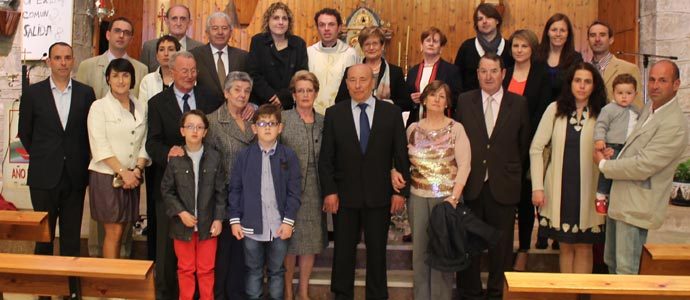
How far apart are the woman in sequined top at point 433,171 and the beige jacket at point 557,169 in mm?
404

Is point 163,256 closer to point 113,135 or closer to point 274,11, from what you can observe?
point 113,135

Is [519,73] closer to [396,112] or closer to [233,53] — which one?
[396,112]

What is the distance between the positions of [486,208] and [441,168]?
1.16 feet

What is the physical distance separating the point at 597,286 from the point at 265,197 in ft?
5.52

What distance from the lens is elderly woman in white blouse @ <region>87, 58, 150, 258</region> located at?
12.0 ft

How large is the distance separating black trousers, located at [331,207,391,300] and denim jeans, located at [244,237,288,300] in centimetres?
30

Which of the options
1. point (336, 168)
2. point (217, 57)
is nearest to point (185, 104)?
point (217, 57)

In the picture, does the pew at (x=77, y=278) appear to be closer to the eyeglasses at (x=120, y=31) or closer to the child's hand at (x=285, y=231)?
the child's hand at (x=285, y=231)

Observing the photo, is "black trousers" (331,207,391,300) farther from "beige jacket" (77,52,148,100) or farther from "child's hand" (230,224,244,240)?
"beige jacket" (77,52,148,100)

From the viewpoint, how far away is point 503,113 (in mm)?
3641

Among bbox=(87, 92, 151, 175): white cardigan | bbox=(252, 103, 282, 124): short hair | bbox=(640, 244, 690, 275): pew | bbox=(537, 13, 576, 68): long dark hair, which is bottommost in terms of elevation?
bbox=(640, 244, 690, 275): pew

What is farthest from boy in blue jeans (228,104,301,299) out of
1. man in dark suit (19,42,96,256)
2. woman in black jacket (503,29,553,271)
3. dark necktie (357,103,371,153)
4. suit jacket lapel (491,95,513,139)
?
woman in black jacket (503,29,553,271)

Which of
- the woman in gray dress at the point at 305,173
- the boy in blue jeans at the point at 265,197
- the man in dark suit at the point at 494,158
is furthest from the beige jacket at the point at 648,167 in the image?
the boy in blue jeans at the point at 265,197

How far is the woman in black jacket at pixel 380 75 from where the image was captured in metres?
3.99
